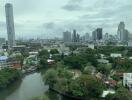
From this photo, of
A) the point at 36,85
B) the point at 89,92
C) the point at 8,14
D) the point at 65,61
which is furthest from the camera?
the point at 8,14

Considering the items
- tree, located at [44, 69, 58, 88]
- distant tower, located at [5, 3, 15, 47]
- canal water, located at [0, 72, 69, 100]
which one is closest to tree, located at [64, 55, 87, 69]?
canal water, located at [0, 72, 69, 100]

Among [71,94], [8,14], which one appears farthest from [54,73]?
[8,14]

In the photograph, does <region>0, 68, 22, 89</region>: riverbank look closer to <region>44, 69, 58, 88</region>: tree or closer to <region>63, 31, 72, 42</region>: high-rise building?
<region>44, 69, 58, 88</region>: tree

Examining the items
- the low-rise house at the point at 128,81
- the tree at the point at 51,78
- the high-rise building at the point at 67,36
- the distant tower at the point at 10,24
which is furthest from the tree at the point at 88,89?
the high-rise building at the point at 67,36

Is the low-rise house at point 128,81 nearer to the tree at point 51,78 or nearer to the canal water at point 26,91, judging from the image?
the canal water at point 26,91

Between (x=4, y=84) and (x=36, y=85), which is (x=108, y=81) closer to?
(x=36, y=85)

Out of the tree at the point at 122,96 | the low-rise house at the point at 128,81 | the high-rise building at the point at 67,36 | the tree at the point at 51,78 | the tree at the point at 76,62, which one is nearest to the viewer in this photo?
the tree at the point at 122,96

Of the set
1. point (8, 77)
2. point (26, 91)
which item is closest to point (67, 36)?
point (8, 77)

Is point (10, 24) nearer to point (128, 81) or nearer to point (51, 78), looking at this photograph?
point (51, 78)
